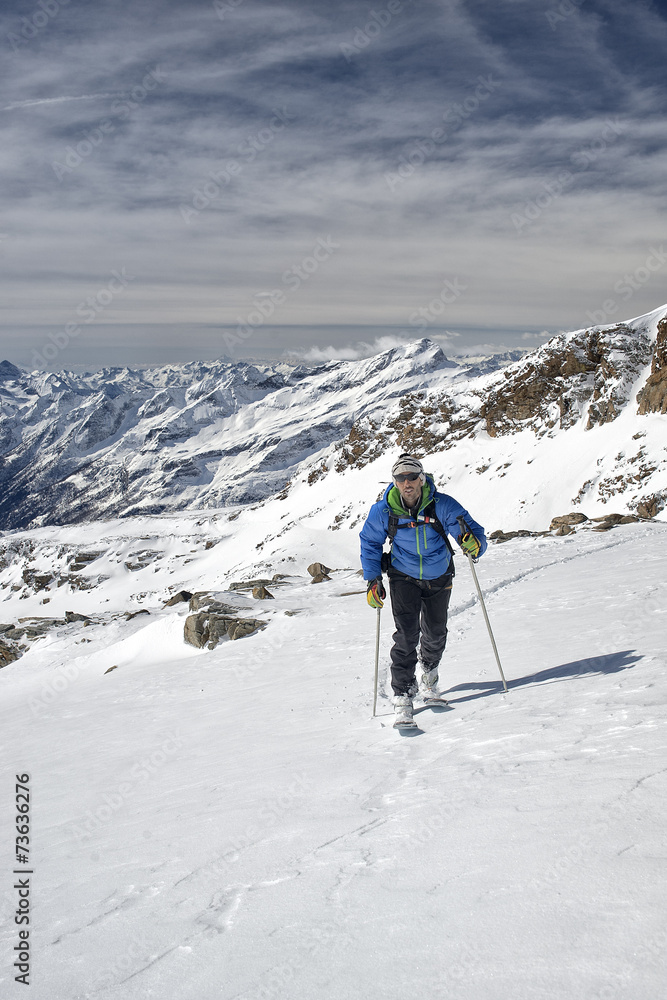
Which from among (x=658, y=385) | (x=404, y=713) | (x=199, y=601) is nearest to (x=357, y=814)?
(x=404, y=713)

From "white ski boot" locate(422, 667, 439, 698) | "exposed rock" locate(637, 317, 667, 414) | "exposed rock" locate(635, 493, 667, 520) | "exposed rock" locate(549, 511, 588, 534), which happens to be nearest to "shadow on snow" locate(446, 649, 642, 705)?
"white ski boot" locate(422, 667, 439, 698)

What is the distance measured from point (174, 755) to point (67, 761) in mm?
1775

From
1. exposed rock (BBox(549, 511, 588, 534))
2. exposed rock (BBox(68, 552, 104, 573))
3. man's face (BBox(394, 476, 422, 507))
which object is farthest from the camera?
exposed rock (BBox(68, 552, 104, 573))

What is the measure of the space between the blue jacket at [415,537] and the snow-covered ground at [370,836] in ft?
5.42

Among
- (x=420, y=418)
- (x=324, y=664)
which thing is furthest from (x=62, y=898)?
(x=420, y=418)

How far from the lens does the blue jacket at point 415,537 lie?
6.22 metres

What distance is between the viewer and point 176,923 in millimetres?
3189

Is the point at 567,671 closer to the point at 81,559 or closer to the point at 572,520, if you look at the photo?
the point at 572,520

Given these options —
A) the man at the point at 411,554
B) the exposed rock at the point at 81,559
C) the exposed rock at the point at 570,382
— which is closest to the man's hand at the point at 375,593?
the man at the point at 411,554

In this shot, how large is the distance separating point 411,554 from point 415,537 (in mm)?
218

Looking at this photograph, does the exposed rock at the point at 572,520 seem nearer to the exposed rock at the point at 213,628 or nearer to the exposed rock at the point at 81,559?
the exposed rock at the point at 213,628

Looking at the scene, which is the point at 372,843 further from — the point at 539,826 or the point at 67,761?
the point at 67,761

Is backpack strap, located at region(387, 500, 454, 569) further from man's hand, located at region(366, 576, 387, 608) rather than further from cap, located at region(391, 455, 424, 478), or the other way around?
man's hand, located at region(366, 576, 387, 608)

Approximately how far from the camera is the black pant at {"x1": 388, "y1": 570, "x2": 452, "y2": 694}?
6.41 m
